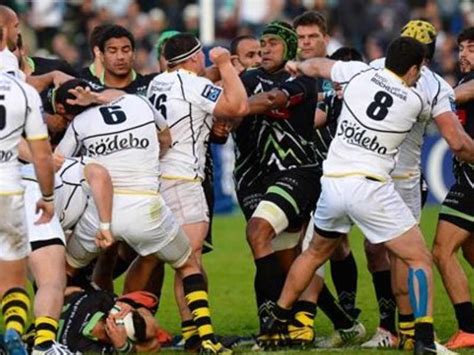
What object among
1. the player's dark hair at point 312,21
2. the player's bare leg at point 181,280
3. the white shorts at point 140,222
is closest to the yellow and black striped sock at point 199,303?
the player's bare leg at point 181,280

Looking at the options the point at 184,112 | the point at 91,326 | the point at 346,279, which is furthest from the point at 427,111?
the point at 91,326

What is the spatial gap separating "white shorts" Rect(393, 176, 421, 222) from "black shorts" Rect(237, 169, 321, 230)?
2.34 ft

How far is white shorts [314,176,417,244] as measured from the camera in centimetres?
1145

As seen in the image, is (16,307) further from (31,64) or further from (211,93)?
(31,64)

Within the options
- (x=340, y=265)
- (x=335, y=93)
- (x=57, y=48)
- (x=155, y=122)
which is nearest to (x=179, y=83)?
(x=155, y=122)

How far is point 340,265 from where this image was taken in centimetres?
1343

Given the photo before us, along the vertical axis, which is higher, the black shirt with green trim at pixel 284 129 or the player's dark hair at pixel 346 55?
the player's dark hair at pixel 346 55

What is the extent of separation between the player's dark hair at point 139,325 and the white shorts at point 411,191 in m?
2.41

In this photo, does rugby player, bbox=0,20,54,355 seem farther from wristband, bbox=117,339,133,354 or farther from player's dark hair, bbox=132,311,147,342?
player's dark hair, bbox=132,311,147,342

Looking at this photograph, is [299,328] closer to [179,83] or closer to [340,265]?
[340,265]

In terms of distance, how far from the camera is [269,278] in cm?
1258

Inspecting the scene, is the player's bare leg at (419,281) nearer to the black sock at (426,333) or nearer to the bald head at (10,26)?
the black sock at (426,333)

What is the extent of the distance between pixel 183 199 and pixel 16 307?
2.12 metres

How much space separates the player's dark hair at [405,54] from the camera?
37.4 ft
